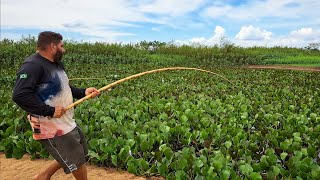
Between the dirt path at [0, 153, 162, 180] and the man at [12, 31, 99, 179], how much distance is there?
0.94 meters

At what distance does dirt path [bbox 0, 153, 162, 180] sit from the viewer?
4.99m

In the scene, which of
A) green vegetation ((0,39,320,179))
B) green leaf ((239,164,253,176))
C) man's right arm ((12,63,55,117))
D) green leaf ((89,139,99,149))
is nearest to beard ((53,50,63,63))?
man's right arm ((12,63,55,117))

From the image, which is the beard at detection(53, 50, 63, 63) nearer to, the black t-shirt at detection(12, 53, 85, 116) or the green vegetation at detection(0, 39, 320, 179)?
the black t-shirt at detection(12, 53, 85, 116)

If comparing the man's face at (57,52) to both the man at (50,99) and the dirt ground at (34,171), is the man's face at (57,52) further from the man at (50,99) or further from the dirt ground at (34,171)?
the dirt ground at (34,171)

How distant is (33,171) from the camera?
17.3ft

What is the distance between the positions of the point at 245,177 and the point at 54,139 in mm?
1995

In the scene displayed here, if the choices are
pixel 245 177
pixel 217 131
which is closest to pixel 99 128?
pixel 217 131

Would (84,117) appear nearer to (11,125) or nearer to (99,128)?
(99,128)

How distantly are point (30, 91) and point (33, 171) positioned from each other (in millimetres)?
2044

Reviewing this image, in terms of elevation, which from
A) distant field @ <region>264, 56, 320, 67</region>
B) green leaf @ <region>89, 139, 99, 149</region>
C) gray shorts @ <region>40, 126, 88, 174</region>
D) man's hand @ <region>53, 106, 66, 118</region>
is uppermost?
man's hand @ <region>53, 106, 66, 118</region>

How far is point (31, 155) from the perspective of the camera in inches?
232

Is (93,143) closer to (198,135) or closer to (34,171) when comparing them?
(34,171)

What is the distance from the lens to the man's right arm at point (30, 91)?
3.57 m

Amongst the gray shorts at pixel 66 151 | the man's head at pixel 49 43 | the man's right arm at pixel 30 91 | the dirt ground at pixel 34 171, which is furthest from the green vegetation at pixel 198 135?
the man's head at pixel 49 43
